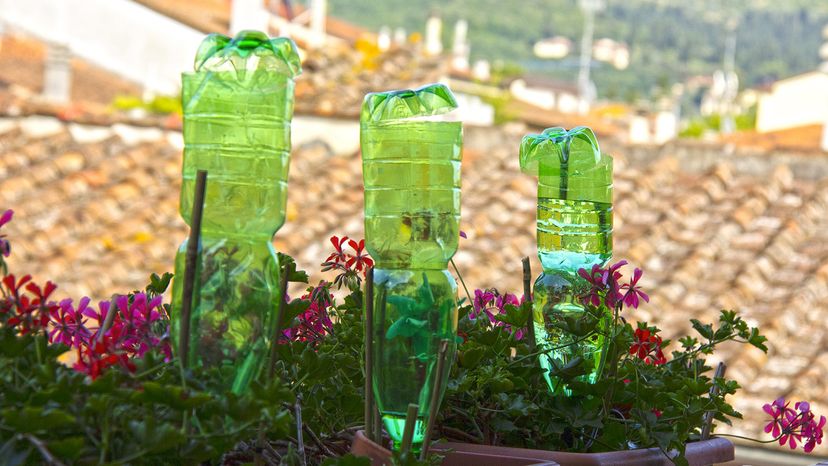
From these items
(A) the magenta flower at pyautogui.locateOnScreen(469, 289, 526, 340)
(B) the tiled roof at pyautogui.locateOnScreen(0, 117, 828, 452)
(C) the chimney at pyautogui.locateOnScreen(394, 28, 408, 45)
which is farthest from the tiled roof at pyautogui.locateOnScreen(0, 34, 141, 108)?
(A) the magenta flower at pyautogui.locateOnScreen(469, 289, 526, 340)

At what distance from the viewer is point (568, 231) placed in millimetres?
1493

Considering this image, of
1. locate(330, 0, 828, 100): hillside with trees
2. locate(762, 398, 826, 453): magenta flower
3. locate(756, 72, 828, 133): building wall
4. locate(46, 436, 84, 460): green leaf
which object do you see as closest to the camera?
locate(46, 436, 84, 460): green leaf

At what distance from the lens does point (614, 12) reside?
88.3 meters

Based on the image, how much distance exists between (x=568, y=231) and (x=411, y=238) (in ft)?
1.18

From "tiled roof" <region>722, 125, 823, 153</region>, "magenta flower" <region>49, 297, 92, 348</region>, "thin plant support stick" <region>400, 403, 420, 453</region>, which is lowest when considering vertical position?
"thin plant support stick" <region>400, 403, 420, 453</region>

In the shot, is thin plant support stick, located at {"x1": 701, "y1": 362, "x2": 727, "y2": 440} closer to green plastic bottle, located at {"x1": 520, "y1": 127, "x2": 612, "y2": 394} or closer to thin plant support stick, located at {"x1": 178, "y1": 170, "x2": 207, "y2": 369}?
green plastic bottle, located at {"x1": 520, "y1": 127, "x2": 612, "y2": 394}

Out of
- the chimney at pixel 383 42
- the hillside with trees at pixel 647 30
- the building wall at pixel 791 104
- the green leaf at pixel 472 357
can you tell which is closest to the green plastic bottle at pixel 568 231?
the green leaf at pixel 472 357

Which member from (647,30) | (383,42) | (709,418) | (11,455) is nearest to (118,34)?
(383,42)

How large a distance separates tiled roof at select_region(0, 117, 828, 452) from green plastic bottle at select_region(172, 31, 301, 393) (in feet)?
14.4

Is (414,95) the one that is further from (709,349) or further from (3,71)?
(3,71)

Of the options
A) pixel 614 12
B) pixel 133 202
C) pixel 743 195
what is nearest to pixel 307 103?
pixel 133 202

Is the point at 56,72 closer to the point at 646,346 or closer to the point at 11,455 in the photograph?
the point at 646,346

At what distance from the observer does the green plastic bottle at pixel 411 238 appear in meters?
1.20

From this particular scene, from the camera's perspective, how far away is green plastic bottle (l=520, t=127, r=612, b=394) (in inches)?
58.5
